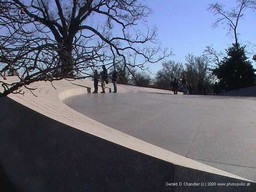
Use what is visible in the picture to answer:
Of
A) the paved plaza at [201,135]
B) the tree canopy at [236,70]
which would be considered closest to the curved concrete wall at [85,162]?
the paved plaza at [201,135]

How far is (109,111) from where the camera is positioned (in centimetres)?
1046

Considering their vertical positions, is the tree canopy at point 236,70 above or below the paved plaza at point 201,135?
above

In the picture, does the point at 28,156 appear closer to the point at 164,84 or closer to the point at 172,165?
the point at 172,165

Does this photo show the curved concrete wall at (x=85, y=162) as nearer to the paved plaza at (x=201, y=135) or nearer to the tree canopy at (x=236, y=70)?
the paved plaza at (x=201, y=135)

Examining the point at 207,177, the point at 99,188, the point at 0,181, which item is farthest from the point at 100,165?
the point at 0,181

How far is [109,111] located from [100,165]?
20.8 ft

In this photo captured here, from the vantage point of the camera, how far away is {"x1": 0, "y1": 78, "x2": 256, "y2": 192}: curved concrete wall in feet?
12.5

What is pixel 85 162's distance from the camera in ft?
14.1

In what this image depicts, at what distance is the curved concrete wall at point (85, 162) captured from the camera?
3809mm

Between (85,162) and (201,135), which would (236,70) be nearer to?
(201,135)

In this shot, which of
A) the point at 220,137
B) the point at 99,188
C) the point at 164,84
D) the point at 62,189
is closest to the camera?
the point at 99,188

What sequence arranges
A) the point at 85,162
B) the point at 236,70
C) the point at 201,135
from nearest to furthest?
the point at 85,162 < the point at 201,135 < the point at 236,70

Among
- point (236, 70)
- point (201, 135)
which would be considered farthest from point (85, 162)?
point (236, 70)

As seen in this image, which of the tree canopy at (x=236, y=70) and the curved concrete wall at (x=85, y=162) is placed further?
the tree canopy at (x=236, y=70)
